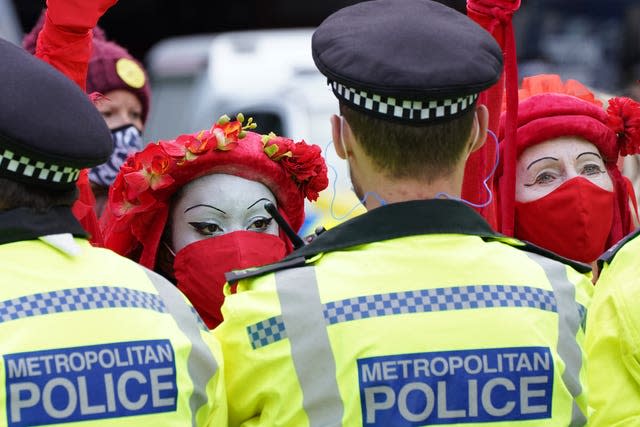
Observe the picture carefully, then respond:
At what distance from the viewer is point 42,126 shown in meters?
2.61

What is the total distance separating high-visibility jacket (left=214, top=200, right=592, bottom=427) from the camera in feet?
8.59

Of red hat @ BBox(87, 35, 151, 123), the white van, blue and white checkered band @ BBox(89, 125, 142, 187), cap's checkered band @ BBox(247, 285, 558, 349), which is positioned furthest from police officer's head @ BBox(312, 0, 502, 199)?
the white van

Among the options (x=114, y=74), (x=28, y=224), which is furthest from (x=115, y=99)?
(x=28, y=224)

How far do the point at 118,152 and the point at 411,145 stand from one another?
2850 millimetres

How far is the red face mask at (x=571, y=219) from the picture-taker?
427cm

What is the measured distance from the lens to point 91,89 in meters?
5.62

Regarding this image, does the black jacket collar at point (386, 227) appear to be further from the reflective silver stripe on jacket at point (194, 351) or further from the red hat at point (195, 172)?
the red hat at point (195, 172)

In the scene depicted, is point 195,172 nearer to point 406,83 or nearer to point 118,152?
point 118,152

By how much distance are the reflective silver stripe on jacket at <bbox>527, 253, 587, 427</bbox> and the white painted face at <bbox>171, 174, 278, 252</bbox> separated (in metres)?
1.44

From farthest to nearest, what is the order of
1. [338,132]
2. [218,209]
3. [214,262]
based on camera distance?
[218,209] → [214,262] → [338,132]

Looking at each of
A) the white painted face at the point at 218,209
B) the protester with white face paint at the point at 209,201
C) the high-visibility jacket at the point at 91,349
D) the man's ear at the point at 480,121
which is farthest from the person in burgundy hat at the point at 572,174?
the high-visibility jacket at the point at 91,349

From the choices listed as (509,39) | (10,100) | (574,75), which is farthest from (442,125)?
(574,75)

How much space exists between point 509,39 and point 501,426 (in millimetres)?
1559

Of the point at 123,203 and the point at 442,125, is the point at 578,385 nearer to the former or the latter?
the point at 442,125
